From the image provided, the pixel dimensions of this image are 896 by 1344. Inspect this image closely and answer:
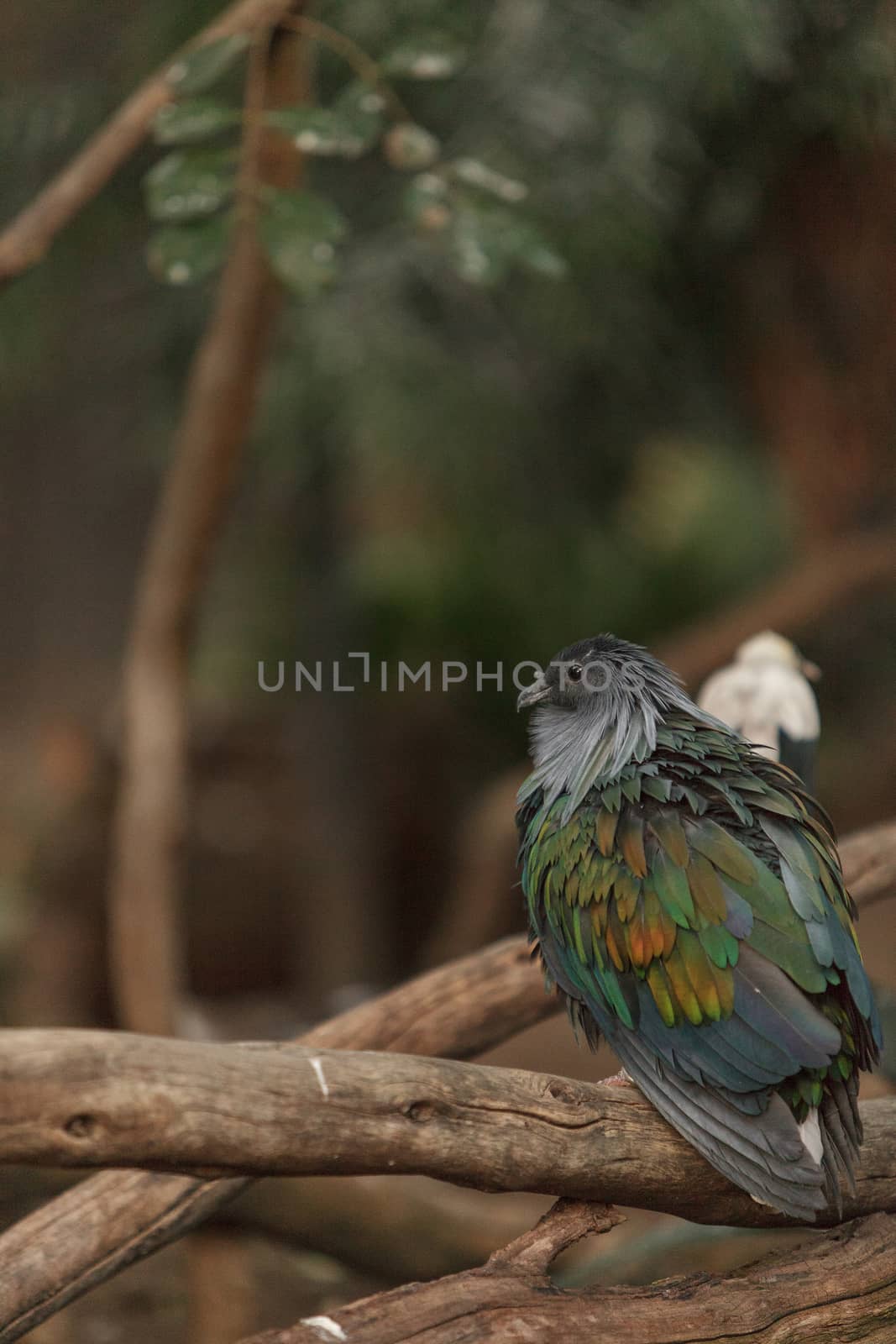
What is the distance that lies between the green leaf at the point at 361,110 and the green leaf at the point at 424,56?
0.23ft

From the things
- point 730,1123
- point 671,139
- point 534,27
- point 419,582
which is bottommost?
point 730,1123

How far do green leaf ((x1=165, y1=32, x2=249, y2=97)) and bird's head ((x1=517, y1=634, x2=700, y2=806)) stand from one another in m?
1.45

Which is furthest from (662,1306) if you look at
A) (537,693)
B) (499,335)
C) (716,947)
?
(499,335)

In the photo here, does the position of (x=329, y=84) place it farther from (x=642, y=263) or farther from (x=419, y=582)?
(x=419, y=582)

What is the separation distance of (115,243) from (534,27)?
1798 mm

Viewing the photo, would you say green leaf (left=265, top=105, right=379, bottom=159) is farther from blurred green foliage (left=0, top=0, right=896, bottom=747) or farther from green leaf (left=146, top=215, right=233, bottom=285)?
blurred green foliage (left=0, top=0, right=896, bottom=747)

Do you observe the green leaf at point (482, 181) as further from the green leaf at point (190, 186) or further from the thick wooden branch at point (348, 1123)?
the thick wooden branch at point (348, 1123)

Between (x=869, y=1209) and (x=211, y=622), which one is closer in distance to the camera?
(x=869, y=1209)

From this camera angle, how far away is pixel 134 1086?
1453 mm

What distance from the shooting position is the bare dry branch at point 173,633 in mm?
3412

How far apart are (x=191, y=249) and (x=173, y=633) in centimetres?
134

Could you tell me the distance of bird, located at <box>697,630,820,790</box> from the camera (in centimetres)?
308

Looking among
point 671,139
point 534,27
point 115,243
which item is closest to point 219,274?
point 115,243

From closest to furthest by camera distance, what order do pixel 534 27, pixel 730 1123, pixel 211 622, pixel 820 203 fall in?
pixel 730 1123, pixel 534 27, pixel 820 203, pixel 211 622
